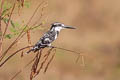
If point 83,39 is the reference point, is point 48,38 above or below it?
above

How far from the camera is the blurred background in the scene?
18.7m

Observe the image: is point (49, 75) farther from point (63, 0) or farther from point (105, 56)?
point (63, 0)

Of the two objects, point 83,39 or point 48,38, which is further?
point 83,39

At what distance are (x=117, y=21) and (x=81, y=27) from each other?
4.18 ft

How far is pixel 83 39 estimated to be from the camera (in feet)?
71.9

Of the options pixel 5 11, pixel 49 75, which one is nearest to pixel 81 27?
pixel 49 75

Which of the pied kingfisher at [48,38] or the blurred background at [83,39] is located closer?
the pied kingfisher at [48,38]

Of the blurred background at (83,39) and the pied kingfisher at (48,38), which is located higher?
the pied kingfisher at (48,38)

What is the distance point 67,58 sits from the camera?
19859 millimetres

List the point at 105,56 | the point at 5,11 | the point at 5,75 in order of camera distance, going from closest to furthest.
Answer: the point at 5,11, the point at 5,75, the point at 105,56

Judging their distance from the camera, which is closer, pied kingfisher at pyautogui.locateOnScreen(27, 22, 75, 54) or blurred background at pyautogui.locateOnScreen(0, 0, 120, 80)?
pied kingfisher at pyautogui.locateOnScreen(27, 22, 75, 54)

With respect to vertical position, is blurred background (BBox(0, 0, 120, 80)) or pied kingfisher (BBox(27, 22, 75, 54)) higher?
pied kingfisher (BBox(27, 22, 75, 54))

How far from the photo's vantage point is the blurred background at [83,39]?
61.2 feet

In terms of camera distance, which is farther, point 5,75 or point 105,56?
point 105,56
